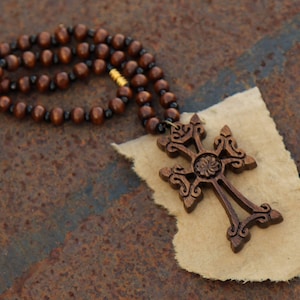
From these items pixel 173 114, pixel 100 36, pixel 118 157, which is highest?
pixel 100 36

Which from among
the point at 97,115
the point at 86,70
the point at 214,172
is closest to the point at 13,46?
the point at 86,70

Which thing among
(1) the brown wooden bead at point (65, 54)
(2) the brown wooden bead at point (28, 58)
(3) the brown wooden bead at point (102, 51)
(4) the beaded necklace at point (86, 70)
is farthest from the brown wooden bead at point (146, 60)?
(2) the brown wooden bead at point (28, 58)

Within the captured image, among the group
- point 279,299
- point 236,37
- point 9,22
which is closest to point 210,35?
point 236,37

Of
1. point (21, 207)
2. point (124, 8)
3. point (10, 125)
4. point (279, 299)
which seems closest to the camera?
point (279, 299)

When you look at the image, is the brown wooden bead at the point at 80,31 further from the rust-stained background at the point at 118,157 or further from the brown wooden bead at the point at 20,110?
the brown wooden bead at the point at 20,110

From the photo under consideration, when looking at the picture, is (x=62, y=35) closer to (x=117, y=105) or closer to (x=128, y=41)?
(x=128, y=41)

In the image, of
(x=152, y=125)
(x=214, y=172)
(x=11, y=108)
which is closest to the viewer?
(x=214, y=172)

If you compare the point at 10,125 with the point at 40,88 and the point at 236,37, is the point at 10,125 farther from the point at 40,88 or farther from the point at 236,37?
the point at 236,37
